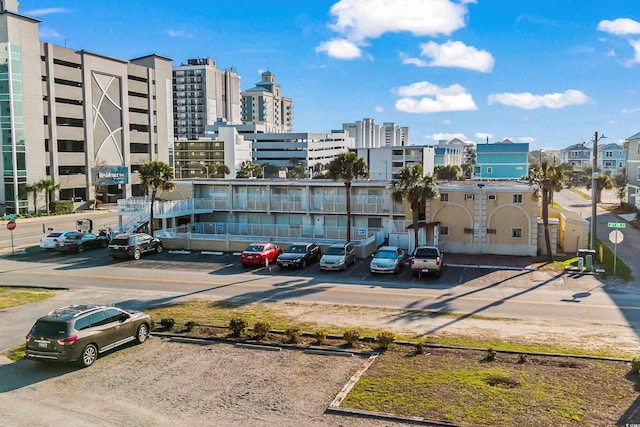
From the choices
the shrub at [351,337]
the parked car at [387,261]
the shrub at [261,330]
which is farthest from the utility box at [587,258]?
the shrub at [261,330]

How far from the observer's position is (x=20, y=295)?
25469 mm

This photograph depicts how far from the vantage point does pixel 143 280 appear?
29.1 m

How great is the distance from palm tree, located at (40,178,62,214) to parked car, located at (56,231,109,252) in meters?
33.8

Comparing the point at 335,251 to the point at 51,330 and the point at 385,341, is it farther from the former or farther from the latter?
the point at 51,330

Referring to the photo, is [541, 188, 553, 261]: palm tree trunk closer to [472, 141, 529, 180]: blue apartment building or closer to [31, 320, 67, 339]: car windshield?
[31, 320, 67, 339]: car windshield

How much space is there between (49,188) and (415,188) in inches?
2069

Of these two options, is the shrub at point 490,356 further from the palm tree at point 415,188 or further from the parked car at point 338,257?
the palm tree at point 415,188

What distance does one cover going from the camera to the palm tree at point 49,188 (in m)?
68.7

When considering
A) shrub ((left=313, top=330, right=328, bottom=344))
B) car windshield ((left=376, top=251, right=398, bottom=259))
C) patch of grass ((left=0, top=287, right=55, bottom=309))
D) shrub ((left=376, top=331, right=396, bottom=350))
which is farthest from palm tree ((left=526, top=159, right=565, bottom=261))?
patch of grass ((left=0, top=287, right=55, bottom=309))

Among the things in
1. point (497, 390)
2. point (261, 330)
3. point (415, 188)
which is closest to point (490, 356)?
point (497, 390)

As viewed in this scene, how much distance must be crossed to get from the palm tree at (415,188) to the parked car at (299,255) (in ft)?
20.0

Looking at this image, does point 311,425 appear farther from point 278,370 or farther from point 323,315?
point 323,315

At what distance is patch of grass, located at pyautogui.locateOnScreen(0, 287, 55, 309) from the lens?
23.9m

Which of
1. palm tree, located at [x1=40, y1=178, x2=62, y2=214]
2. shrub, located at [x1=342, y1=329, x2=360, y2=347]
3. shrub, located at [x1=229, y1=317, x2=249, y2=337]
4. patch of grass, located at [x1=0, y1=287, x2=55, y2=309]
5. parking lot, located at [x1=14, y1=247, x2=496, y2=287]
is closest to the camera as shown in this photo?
shrub, located at [x1=342, y1=329, x2=360, y2=347]
